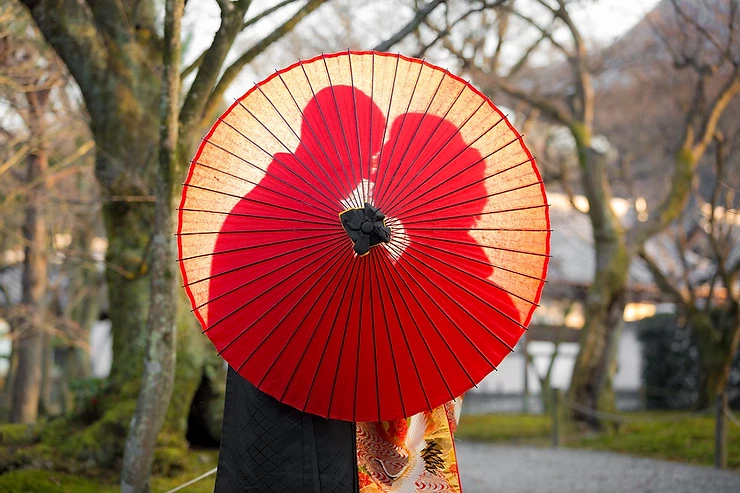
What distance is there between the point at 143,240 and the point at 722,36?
891 cm

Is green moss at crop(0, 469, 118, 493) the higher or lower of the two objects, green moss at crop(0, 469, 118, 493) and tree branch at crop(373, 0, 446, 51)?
the lower

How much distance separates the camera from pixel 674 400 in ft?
55.7

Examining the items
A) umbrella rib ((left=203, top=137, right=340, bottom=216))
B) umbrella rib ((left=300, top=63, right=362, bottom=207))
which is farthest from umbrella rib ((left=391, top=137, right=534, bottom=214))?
umbrella rib ((left=203, top=137, right=340, bottom=216))

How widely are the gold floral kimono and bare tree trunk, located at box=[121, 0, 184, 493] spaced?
1499 millimetres

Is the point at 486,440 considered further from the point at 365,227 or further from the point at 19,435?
the point at 365,227

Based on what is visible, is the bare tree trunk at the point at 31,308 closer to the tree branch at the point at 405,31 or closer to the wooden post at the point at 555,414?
the tree branch at the point at 405,31

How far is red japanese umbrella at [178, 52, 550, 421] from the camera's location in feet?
9.29

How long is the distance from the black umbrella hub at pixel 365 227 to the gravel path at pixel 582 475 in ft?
17.1

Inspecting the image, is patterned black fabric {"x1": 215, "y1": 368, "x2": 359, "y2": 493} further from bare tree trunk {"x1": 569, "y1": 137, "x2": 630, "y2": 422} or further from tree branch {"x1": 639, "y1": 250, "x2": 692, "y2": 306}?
tree branch {"x1": 639, "y1": 250, "x2": 692, "y2": 306}

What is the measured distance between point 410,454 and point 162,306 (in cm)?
175

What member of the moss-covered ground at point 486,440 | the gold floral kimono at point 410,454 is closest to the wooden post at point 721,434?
the moss-covered ground at point 486,440

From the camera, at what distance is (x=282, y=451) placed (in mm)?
3041

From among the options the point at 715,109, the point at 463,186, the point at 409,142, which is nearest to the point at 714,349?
the point at 715,109

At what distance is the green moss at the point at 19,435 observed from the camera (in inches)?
226
